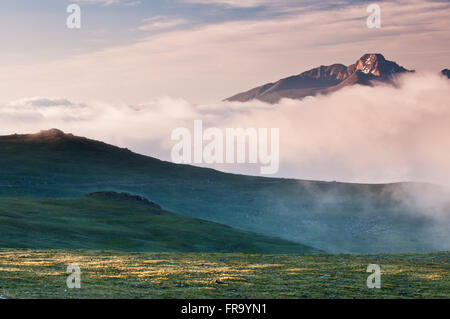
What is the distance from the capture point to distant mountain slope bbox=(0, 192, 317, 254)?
90750mm

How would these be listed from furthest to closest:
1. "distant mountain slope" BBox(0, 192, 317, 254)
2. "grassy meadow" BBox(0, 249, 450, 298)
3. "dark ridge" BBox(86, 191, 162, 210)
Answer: "dark ridge" BBox(86, 191, 162, 210) < "distant mountain slope" BBox(0, 192, 317, 254) < "grassy meadow" BBox(0, 249, 450, 298)

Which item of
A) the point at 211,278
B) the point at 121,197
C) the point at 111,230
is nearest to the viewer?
the point at 211,278

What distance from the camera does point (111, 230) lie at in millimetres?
106938

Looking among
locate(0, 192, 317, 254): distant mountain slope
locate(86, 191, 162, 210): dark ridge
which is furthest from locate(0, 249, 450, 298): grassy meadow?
locate(86, 191, 162, 210): dark ridge

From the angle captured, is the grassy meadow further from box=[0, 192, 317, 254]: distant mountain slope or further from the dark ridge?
the dark ridge

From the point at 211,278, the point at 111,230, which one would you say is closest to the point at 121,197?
the point at 111,230

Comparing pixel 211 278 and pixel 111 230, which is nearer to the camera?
pixel 211 278

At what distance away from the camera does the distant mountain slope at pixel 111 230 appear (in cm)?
9075

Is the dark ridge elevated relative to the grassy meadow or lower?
elevated

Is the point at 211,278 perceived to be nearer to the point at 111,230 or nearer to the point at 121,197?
the point at 111,230
